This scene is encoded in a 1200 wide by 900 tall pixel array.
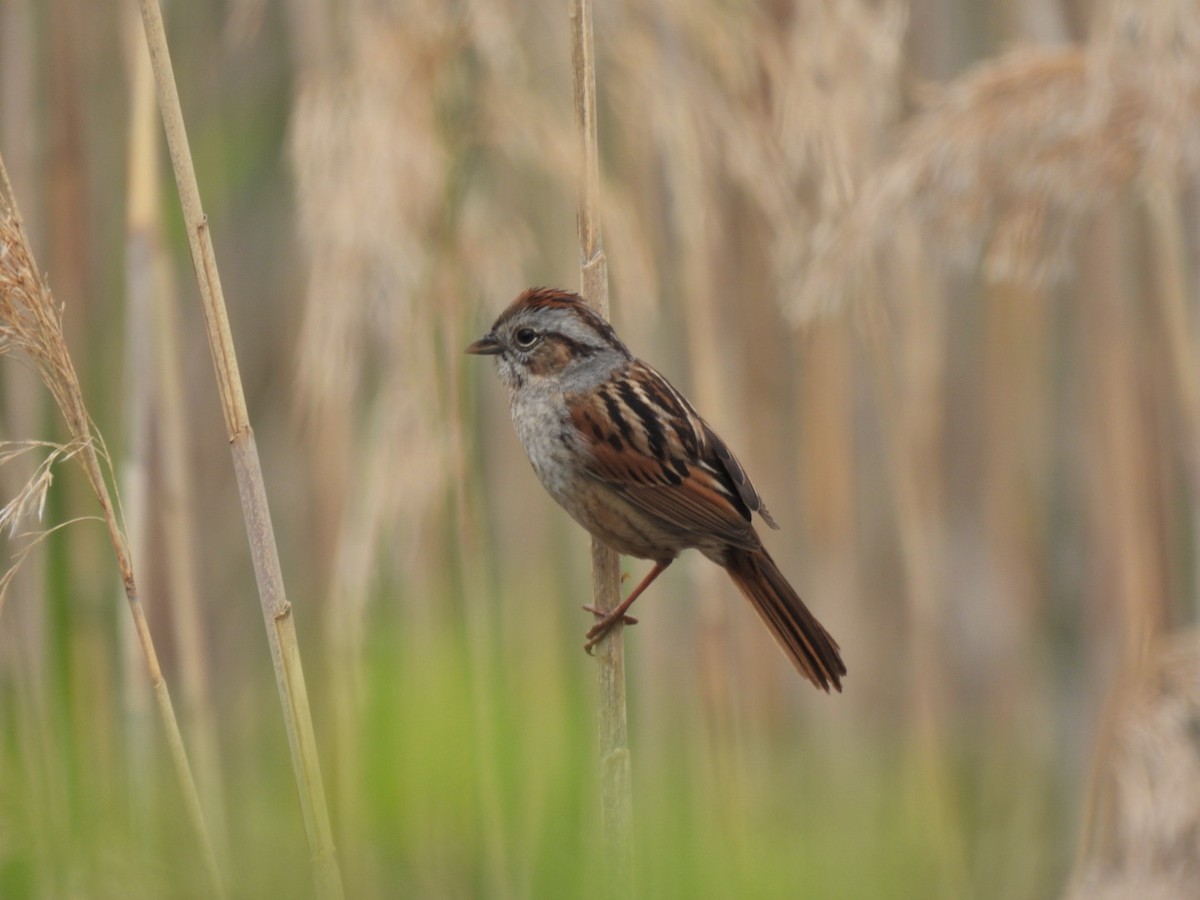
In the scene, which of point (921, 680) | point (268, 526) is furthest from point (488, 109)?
point (921, 680)

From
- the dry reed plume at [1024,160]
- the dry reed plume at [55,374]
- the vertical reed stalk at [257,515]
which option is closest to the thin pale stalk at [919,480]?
the dry reed plume at [1024,160]

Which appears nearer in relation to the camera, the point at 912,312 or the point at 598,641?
the point at 598,641

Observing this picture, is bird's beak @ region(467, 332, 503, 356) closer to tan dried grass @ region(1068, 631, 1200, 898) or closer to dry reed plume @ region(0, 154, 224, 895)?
dry reed plume @ region(0, 154, 224, 895)

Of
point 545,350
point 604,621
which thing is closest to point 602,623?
point 604,621

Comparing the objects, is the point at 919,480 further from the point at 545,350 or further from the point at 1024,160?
the point at 545,350

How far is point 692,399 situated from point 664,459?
2.16ft

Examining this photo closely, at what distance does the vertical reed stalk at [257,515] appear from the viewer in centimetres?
146

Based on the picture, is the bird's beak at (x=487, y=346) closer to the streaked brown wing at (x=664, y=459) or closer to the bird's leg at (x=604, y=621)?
the streaked brown wing at (x=664, y=459)

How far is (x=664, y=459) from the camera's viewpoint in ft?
7.89

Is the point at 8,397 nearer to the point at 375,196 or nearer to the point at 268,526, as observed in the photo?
the point at 375,196

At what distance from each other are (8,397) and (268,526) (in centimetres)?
140

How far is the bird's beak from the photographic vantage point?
7.95ft

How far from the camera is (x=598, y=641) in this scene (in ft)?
6.82

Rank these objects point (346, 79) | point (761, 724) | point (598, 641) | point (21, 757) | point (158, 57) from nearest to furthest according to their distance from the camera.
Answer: point (158, 57), point (21, 757), point (598, 641), point (346, 79), point (761, 724)
